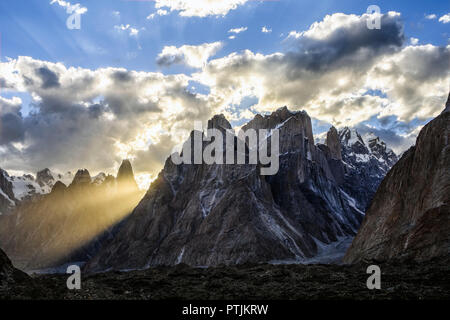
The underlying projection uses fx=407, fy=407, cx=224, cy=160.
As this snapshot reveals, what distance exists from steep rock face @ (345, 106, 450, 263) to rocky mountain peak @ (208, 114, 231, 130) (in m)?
109

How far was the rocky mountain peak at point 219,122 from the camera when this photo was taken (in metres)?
178

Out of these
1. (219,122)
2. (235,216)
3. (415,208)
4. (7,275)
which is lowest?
(7,275)

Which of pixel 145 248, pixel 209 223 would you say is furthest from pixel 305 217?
pixel 145 248

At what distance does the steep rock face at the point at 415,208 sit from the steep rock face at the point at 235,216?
45.2 meters

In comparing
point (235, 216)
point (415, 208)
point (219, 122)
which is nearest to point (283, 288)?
point (415, 208)

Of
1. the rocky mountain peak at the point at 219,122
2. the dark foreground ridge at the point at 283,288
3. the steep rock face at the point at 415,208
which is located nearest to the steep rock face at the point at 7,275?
the dark foreground ridge at the point at 283,288

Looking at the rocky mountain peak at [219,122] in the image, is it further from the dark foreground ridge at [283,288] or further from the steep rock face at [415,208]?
the dark foreground ridge at [283,288]

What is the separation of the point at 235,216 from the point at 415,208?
75.3m

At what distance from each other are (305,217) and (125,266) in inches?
2716

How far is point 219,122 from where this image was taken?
7062 inches

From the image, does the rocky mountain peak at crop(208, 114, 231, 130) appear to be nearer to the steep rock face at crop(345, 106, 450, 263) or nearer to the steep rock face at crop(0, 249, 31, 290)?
the steep rock face at crop(345, 106, 450, 263)

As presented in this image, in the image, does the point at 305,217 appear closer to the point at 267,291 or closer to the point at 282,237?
the point at 282,237

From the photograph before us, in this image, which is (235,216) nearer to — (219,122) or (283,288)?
(219,122)

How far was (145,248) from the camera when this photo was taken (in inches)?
6004
